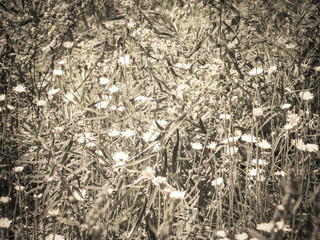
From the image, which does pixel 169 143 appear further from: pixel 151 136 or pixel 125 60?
pixel 125 60

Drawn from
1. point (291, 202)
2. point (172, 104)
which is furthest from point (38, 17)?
point (291, 202)

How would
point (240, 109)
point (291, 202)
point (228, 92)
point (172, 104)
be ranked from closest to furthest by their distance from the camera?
point (291, 202) < point (228, 92) < point (172, 104) < point (240, 109)

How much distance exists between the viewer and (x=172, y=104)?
105cm

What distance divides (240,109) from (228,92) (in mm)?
511

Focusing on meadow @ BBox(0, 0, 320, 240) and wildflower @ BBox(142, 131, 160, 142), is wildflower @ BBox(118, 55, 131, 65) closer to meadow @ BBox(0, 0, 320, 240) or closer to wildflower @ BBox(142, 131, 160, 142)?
meadow @ BBox(0, 0, 320, 240)

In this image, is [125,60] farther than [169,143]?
Yes

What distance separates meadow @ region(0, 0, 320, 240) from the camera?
87 centimetres

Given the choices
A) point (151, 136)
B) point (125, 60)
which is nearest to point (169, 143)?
point (151, 136)

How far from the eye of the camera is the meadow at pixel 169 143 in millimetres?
869

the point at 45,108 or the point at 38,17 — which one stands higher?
the point at 38,17

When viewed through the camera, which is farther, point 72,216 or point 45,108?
point 45,108

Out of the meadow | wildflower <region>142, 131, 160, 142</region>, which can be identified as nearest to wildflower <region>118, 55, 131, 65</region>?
the meadow

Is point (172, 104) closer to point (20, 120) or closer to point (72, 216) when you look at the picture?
point (72, 216)

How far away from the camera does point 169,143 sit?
1.13 meters
